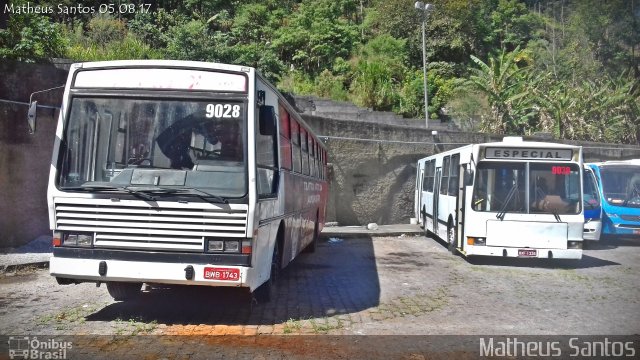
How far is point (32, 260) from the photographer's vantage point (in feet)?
34.6

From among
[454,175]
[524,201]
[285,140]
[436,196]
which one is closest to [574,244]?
[524,201]

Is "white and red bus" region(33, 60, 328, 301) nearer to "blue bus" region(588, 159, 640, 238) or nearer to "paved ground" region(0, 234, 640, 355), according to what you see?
"paved ground" region(0, 234, 640, 355)

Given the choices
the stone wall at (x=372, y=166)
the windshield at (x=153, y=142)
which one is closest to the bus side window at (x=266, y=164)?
the windshield at (x=153, y=142)

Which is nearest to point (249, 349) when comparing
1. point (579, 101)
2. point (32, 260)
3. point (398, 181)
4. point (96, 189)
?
point (96, 189)

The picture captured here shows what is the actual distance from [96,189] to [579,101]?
102ft

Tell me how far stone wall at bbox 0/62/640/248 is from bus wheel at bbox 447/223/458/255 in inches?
220

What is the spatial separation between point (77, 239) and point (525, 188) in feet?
29.2

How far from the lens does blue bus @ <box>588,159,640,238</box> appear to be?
55.6ft

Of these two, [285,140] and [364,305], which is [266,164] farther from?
[364,305]

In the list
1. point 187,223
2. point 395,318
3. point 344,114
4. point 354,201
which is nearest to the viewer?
point 187,223

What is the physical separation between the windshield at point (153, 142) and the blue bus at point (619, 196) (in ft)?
46.3

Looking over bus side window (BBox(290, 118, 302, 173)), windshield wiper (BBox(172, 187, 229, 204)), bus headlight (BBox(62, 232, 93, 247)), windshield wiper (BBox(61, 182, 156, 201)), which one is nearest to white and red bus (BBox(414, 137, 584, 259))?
bus side window (BBox(290, 118, 302, 173))

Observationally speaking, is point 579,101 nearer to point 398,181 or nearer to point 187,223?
point 398,181

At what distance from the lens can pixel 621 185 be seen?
17688mm
